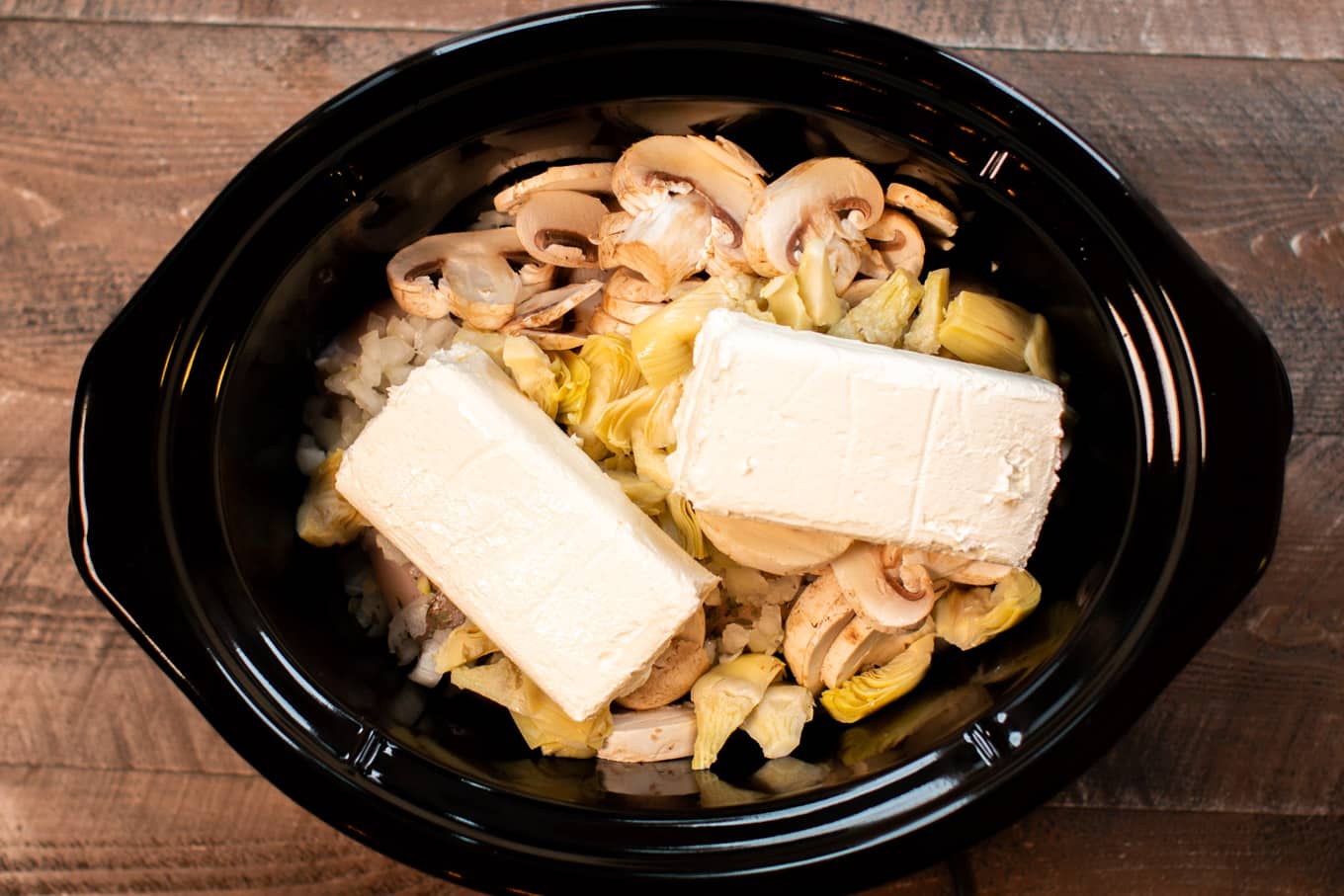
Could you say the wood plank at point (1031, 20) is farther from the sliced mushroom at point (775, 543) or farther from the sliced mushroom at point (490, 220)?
the sliced mushroom at point (775, 543)

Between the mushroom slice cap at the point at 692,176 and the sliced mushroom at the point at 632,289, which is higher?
the mushroom slice cap at the point at 692,176

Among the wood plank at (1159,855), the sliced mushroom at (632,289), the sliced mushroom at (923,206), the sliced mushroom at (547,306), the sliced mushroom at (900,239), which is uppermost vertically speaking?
the sliced mushroom at (923,206)

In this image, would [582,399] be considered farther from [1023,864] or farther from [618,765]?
[1023,864]

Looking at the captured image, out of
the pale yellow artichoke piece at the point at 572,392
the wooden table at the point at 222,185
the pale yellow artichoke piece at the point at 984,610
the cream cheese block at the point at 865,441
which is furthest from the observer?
the wooden table at the point at 222,185

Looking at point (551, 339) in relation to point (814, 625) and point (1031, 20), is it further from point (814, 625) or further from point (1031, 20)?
point (1031, 20)

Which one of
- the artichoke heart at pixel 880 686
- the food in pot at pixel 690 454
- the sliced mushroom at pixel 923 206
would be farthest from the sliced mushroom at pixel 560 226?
the artichoke heart at pixel 880 686

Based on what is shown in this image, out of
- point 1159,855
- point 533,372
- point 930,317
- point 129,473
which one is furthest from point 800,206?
point 1159,855

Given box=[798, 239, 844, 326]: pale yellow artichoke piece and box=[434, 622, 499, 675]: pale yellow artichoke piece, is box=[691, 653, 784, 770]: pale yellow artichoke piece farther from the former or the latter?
box=[798, 239, 844, 326]: pale yellow artichoke piece
